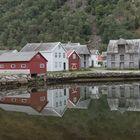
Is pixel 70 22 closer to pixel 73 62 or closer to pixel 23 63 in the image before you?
pixel 73 62

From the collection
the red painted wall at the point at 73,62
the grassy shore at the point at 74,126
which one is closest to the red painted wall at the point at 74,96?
the grassy shore at the point at 74,126

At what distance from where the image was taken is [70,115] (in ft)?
93.5

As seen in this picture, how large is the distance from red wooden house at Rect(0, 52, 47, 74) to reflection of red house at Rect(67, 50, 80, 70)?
14714 millimetres

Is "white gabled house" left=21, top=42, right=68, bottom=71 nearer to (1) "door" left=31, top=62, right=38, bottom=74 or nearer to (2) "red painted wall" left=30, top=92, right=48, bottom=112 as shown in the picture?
(1) "door" left=31, top=62, right=38, bottom=74

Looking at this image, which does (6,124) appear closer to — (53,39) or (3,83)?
(3,83)

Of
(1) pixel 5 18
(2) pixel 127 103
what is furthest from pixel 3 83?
(1) pixel 5 18

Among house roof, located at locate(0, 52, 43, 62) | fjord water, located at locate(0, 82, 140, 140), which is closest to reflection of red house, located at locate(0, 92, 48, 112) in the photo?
fjord water, located at locate(0, 82, 140, 140)

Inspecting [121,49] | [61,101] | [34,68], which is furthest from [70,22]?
[61,101]

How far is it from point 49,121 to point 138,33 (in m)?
127

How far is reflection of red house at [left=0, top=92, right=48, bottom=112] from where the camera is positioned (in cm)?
3563

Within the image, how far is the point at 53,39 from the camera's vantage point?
147750 millimetres

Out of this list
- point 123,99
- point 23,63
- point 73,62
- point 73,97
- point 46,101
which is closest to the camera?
point 46,101

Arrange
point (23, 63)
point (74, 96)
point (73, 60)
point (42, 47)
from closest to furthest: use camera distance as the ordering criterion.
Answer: point (74, 96), point (23, 63), point (42, 47), point (73, 60)

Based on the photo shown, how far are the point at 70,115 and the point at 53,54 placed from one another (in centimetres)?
4385
